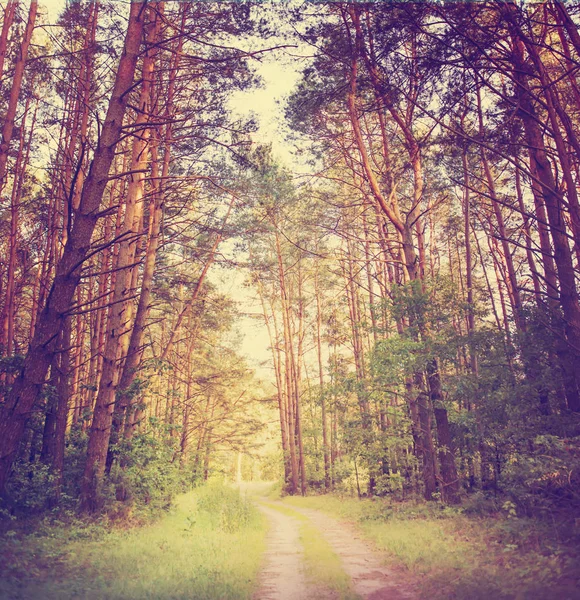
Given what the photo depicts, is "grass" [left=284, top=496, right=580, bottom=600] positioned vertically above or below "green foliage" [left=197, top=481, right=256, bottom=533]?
above

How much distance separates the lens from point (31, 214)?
11.5 meters

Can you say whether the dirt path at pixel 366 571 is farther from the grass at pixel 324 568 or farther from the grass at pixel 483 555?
the grass at pixel 483 555

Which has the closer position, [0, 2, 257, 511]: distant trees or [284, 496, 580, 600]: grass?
[284, 496, 580, 600]: grass

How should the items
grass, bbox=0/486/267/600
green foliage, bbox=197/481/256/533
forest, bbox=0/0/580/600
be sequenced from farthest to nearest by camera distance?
green foliage, bbox=197/481/256/533 < forest, bbox=0/0/580/600 < grass, bbox=0/486/267/600

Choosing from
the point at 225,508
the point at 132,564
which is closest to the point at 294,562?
the point at 132,564

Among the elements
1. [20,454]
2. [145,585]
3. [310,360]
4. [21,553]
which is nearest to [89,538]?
Result: [21,553]

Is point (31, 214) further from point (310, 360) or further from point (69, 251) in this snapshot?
point (310, 360)

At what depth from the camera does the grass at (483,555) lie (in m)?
4.41

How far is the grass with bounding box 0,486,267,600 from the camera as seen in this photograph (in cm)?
421

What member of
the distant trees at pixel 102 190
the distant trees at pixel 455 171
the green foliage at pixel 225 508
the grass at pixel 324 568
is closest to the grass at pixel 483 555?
the grass at pixel 324 568

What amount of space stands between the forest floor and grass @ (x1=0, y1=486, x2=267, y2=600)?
2cm

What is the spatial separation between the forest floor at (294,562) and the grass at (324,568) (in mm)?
16

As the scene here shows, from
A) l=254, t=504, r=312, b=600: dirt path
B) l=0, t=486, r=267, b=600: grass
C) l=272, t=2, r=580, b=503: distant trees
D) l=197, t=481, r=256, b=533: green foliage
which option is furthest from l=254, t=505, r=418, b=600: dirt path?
l=272, t=2, r=580, b=503: distant trees

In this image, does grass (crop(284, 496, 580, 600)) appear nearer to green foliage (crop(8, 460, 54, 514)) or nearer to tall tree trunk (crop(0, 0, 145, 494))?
tall tree trunk (crop(0, 0, 145, 494))
